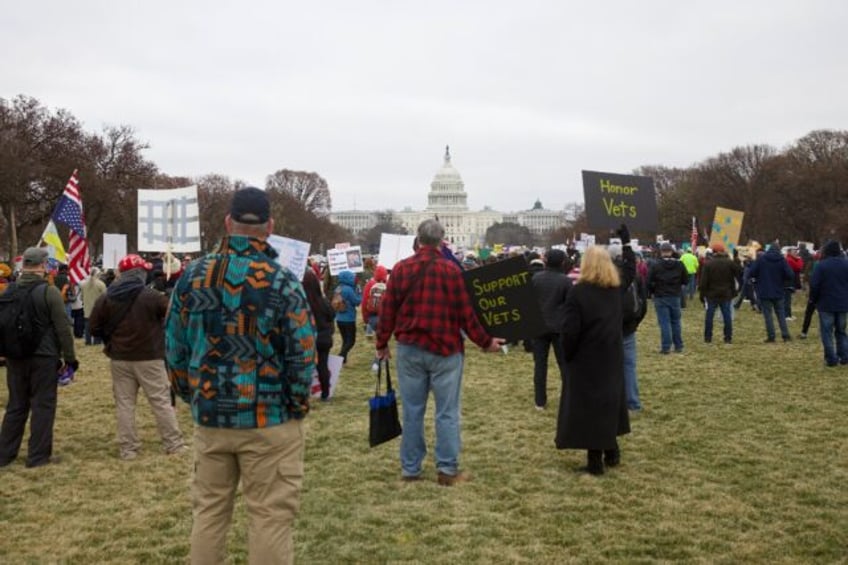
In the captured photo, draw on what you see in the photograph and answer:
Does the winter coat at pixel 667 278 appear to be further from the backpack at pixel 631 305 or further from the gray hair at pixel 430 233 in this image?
Answer: the gray hair at pixel 430 233

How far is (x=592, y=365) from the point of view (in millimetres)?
6621

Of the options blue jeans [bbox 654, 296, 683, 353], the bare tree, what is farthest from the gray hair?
the bare tree

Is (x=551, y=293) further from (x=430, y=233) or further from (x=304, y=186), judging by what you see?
(x=304, y=186)

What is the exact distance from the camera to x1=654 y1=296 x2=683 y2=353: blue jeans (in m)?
14.2

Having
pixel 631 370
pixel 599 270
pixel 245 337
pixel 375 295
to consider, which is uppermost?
pixel 599 270

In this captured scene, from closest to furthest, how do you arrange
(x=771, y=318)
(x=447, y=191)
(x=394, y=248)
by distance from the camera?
1. (x=771, y=318)
2. (x=394, y=248)
3. (x=447, y=191)

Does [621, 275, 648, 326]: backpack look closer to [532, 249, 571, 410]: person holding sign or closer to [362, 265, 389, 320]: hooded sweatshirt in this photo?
[532, 249, 571, 410]: person holding sign

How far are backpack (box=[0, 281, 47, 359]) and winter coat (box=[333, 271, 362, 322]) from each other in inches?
242

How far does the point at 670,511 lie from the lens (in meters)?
5.81

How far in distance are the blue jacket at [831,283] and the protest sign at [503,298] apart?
302 inches

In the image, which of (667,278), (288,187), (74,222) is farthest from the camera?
(288,187)

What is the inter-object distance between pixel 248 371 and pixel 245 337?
171 mm

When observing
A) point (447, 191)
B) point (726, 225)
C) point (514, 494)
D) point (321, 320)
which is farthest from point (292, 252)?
point (447, 191)

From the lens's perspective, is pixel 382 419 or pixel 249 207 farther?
pixel 382 419
